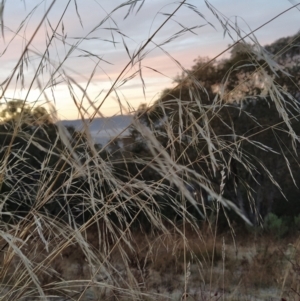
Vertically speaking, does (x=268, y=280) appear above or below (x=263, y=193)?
above

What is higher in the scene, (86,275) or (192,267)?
(86,275)

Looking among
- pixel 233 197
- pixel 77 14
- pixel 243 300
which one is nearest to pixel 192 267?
pixel 243 300

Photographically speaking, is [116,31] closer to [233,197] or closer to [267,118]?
[267,118]

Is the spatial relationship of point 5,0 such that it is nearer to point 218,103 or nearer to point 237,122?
point 218,103

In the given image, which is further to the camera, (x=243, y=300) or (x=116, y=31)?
(x=243, y=300)

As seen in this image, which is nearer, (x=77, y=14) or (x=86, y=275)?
A: (x=77, y=14)

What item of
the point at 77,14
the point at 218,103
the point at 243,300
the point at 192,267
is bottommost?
the point at 192,267

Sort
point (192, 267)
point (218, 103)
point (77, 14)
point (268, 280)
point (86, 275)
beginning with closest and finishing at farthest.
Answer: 1. point (77, 14)
2. point (218, 103)
3. point (268, 280)
4. point (86, 275)
5. point (192, 267)

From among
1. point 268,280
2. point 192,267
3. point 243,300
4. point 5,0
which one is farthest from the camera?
point 192,267

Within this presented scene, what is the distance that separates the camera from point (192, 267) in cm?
530

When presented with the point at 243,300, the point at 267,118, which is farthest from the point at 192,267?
the point at 267,118

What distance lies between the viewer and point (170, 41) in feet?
4.77

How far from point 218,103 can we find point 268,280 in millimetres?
2709

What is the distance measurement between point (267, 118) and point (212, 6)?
37.9 ft
